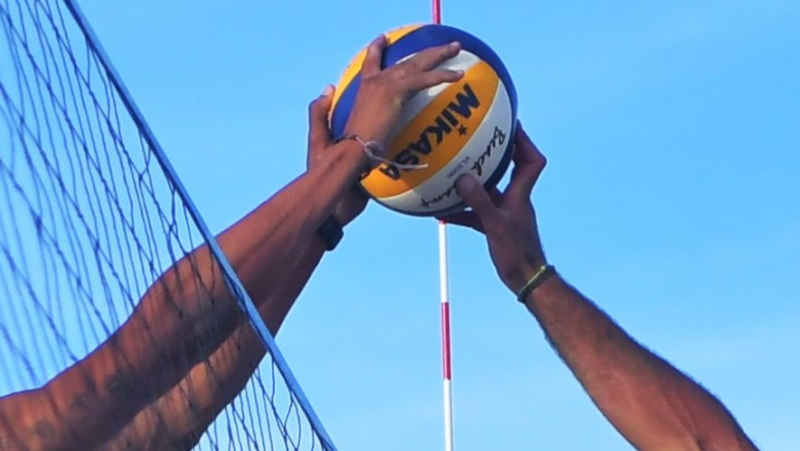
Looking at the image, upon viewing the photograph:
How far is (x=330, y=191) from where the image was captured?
19.1ft

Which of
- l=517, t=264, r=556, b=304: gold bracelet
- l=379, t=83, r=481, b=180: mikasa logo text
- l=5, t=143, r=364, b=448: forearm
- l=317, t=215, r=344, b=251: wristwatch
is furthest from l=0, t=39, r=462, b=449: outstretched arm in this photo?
l=517, t=264, r=556, b=304: gold bracelet

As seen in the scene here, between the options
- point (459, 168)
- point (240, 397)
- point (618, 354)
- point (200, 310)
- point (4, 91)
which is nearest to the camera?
point (4, 91)

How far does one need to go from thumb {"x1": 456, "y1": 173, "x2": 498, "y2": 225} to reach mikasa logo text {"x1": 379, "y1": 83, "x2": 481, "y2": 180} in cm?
15

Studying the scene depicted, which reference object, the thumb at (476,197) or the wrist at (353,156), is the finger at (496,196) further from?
the wrist at (353,156)

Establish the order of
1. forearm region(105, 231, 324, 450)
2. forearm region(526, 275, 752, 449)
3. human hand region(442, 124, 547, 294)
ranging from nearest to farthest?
1. forearm region(105, 231, 324, 450)
2. forearm region(526, 275, 752, 449)
3. human hand region(442, 124, 547, 294)

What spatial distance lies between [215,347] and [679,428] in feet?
4.77

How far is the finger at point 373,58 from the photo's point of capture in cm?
634

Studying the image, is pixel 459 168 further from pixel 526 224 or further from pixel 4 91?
pixel 4 91

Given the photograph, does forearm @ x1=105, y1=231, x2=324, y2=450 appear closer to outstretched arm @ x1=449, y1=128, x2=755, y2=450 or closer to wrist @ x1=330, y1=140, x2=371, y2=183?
wrist @ x1=330, y1=140, x2=371, y2=183

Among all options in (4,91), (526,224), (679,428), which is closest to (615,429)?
(679,428)

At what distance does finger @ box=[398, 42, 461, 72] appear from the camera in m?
6.29

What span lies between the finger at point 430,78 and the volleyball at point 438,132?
6 centimetres

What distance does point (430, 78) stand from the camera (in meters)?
6.25

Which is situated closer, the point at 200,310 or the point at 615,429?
the point at 200,310
